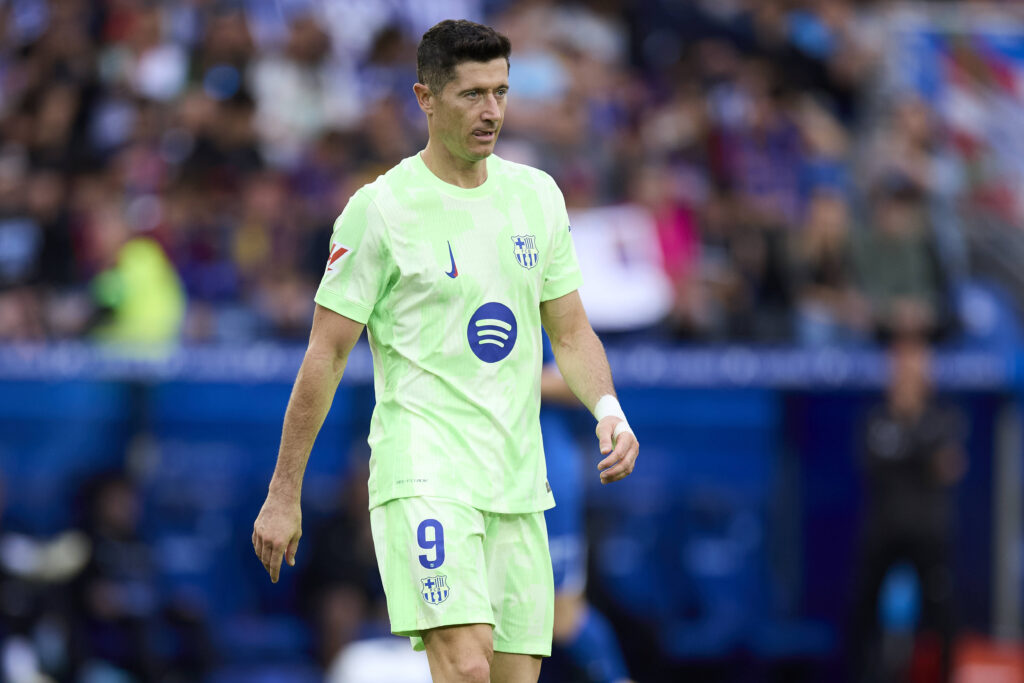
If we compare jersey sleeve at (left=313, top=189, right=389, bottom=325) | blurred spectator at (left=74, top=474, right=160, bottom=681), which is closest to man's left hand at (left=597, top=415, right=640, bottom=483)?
jersey sleeve at (left=313, top=189, right=389, bottom=325)

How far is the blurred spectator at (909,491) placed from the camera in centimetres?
1122

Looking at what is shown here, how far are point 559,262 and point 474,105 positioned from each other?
64cm

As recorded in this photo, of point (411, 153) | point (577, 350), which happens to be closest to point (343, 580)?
point (411, 153)

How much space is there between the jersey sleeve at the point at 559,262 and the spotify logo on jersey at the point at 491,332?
0.26 m

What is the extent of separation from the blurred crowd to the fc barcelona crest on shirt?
6.14 metres

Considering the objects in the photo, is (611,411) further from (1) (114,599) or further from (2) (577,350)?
(1) (114,599)

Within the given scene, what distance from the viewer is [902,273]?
11.8m

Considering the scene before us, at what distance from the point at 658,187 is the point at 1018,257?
11.3 feet

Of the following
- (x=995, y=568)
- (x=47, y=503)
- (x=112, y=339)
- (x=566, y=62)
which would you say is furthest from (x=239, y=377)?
(x=995, y=568)

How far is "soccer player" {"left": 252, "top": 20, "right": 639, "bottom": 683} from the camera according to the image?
472 centimetres

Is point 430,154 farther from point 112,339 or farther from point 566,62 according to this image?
point 566,62

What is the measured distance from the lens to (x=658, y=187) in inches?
465

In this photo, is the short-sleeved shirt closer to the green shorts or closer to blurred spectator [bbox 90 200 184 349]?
the green shorts

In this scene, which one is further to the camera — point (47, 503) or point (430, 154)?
point (47, 503)
